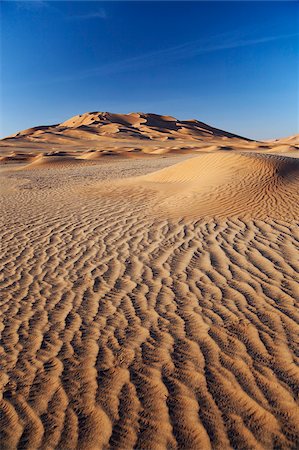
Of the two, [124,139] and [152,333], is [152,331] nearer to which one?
[152,333]

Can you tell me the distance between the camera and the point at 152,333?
3.71 metres

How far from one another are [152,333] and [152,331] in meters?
0.04

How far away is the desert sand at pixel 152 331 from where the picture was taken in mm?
2547

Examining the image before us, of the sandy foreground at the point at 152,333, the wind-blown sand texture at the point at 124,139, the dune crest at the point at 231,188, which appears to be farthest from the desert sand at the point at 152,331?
the wind-blown sand texture at the point at 124,139

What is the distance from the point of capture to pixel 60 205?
11008 millimetres

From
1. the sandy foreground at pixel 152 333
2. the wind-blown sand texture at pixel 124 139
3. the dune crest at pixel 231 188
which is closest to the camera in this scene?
the sandy foreground at pixel 152 333

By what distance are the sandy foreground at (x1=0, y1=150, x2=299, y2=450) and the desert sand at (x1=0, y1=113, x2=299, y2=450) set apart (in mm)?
13

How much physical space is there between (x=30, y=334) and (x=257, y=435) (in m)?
2.48

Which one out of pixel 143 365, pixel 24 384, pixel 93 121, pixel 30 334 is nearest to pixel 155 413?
pixel 143 365

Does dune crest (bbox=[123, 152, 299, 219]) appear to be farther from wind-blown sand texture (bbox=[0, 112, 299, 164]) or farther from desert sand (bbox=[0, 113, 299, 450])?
wind-blown sand texture (bbox=[0, 112, 299, 164])

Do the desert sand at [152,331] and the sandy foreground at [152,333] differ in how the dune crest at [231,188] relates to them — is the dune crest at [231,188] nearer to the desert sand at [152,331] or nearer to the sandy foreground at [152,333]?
the desert sand at [152,331]

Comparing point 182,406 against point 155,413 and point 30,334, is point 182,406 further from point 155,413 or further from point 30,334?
point 30,334

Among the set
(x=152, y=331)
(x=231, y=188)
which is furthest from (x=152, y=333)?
(x=231, y=188)

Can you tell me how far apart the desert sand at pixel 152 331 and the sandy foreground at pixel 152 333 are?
1 cm
